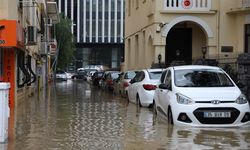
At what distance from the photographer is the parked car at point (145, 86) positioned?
20.7m

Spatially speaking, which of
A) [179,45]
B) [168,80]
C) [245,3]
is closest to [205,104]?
[168,80]

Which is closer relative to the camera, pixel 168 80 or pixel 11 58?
pixel 168 80

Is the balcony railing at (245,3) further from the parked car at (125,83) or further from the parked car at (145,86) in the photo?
the parked car at (145,86)

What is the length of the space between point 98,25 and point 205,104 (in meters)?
83.9

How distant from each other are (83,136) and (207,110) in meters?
2.99

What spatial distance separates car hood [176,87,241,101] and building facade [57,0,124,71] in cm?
8163

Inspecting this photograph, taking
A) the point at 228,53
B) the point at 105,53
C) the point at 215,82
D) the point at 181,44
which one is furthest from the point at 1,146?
the point at 105,53

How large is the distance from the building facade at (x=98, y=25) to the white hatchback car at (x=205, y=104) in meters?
81.0

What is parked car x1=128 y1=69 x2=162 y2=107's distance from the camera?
20.7 meters

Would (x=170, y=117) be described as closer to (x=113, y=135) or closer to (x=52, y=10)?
(x=113, y=135)

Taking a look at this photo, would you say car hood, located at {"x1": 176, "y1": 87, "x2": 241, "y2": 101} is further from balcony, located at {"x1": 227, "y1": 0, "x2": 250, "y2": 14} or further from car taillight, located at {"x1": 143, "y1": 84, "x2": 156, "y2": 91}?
balcony, located at {"x1": 227, "y1": 0, "x2": 250, "y2": 14}

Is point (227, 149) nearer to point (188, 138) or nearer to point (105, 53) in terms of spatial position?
point (188, 138)

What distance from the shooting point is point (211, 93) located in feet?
44.2

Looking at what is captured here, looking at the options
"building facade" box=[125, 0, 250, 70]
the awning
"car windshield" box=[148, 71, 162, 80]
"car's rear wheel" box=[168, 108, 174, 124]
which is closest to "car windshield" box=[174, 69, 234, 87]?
"car's rear wheel" box=[168, 108, 174, 124]
